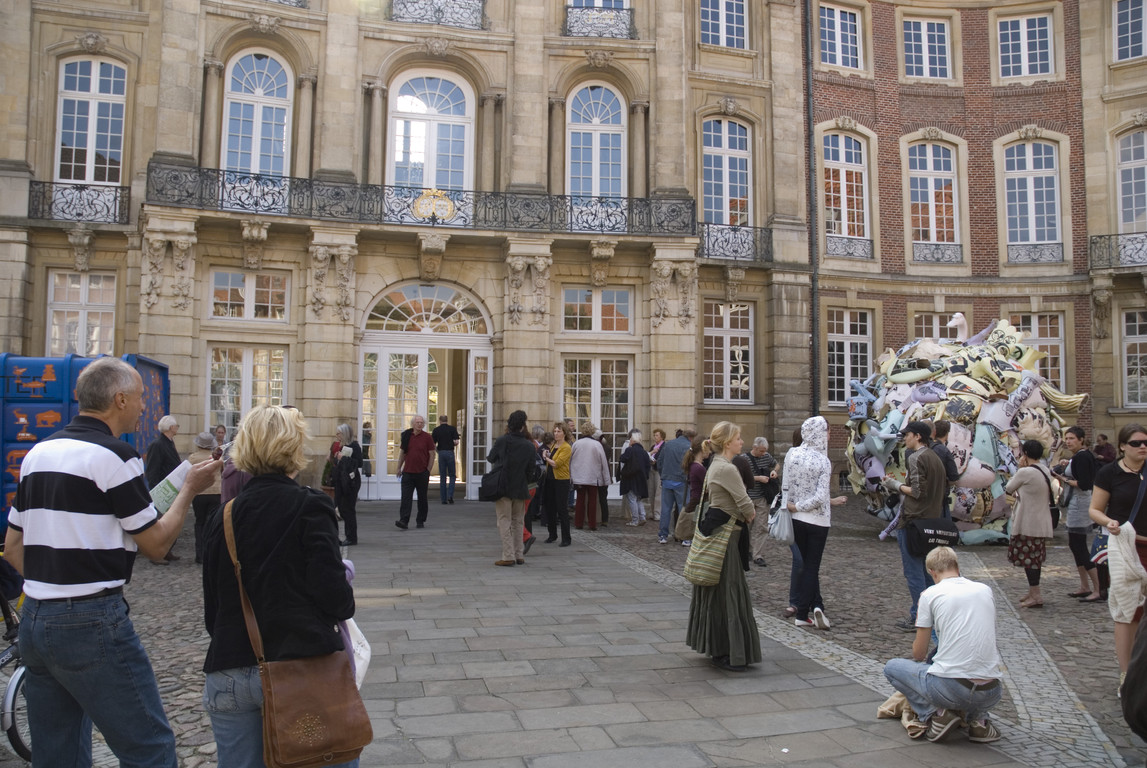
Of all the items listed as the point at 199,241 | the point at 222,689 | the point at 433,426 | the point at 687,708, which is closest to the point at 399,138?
the point at 199,241

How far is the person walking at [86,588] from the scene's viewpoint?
3.07 meters

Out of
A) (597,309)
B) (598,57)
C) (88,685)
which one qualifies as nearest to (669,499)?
(597,309)

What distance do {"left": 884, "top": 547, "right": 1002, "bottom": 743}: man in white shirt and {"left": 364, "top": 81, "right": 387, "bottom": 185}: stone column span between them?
16289mm

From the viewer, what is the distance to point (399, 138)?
19.5 meters

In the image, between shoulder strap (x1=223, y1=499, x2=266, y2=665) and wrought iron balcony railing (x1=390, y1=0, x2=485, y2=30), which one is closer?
shoulder strap (x1=223, y1=499, x2=266, y2=665)

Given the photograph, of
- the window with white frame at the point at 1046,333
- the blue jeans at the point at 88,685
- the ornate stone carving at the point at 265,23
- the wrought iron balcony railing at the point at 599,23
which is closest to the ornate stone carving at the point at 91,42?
the ornate stone carving at the point at 265,23

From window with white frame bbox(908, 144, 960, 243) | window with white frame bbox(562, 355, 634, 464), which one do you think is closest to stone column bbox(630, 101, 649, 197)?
window with white frame bbox(562, 355, 634, 464)

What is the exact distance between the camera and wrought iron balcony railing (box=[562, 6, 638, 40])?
20.1m

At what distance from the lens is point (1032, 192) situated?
2369cm

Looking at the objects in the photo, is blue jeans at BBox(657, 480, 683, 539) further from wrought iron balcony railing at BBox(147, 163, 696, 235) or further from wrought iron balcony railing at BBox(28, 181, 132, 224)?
wrought iron balcony railing at BBox(28, 181, 132, 224)

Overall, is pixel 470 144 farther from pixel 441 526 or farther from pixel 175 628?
pixel 175 628

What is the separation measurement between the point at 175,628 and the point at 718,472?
464cm

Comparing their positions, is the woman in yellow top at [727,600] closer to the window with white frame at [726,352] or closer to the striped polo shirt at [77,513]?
the striped polo shirt at [77,513]

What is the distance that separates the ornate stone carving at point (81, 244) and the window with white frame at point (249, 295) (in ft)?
7.96
